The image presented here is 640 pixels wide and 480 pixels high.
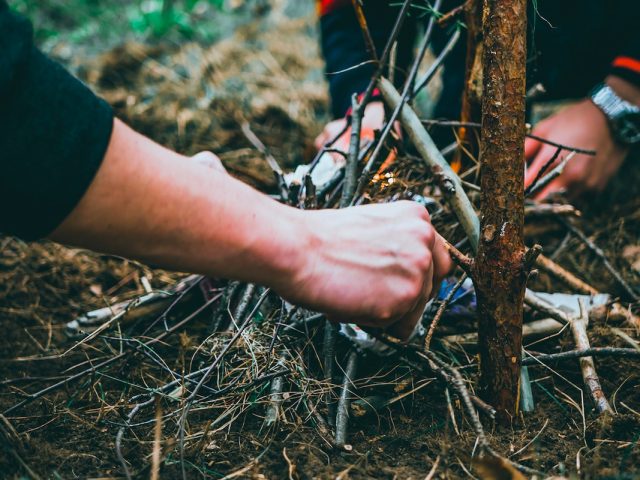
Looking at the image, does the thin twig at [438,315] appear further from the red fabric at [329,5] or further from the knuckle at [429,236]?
the red fabric at [329,5]

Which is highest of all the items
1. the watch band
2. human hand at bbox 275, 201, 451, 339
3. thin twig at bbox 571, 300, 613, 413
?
the watch band

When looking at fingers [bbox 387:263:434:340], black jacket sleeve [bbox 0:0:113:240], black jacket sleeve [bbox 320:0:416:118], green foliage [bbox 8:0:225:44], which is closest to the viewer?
black jacket sleeve [bbox 0:0:113:240]

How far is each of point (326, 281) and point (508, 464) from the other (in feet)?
1.23

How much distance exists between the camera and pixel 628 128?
1.59m

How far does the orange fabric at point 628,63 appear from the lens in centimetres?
158

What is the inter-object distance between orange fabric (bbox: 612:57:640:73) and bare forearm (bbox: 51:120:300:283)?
4.57 ft

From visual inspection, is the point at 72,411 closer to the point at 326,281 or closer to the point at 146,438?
the point at 146,438

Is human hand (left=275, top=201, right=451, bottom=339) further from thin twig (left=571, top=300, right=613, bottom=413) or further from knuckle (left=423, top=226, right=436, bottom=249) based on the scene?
thin twig (left=571, top=300, right=613, bottom=413)

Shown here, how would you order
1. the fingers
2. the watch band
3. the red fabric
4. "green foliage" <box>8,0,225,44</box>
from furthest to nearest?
1. "green foliage" <box>8,0,225,44</box>
2. the red fabric
3. the watch band
4. the fingers

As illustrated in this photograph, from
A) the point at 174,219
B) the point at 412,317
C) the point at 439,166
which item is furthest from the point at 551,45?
the point at 174,219

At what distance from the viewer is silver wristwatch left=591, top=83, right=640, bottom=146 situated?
1.57 metres

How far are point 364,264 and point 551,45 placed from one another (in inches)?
49.2

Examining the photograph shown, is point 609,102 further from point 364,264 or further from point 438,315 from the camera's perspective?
point 364,264

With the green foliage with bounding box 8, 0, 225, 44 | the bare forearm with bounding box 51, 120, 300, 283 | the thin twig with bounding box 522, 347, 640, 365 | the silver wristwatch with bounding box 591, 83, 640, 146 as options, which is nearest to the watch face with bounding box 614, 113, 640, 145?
the silver wristwatch with bounding box 591, 83, 640, 146
